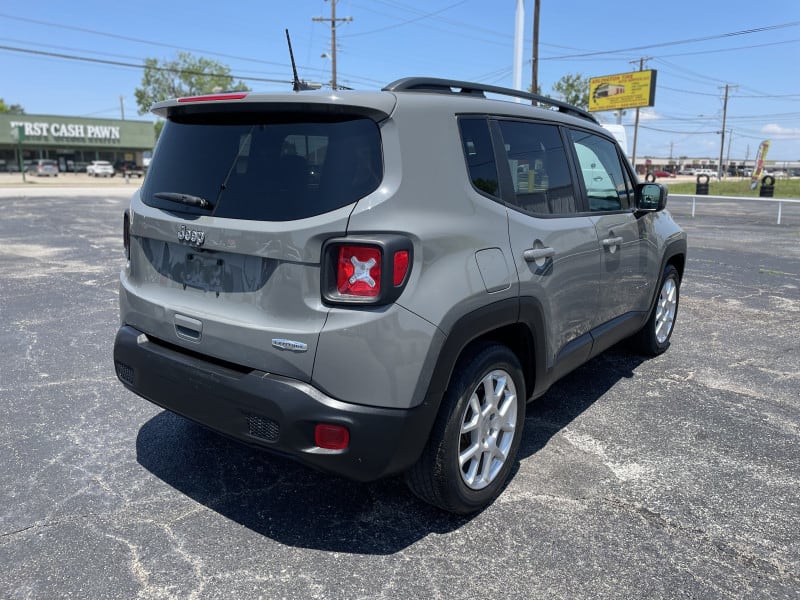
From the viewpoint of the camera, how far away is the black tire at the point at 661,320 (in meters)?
5.13

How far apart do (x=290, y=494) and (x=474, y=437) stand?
972mm

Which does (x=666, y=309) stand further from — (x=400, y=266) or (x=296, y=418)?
(x=296, y=418)

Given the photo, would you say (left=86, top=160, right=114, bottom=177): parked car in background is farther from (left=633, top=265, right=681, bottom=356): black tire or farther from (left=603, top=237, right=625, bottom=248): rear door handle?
(left=603, top=237, right=625, bottom=248): rear door handle

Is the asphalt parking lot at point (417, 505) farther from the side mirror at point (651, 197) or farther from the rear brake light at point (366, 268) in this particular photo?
the side mirror at point (651, 197)

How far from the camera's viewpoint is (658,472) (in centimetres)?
334

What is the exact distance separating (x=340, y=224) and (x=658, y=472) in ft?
7.39

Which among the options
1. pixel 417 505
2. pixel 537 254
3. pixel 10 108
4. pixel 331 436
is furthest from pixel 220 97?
pixel 10 108

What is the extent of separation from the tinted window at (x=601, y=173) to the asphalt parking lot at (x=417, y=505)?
54.5 inches

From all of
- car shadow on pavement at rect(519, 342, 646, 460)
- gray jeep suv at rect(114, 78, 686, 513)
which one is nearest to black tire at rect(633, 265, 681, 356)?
car shadow on pavement at rect(519, 342, 646, 460)

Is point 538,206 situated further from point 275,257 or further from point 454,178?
point 275,257

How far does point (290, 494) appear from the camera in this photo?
3086 millimetres

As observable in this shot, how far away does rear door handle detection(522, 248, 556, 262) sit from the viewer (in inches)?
118

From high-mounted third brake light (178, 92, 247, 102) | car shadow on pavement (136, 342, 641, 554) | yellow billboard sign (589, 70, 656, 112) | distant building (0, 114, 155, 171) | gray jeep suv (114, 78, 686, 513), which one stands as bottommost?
car shadow on pavement (136, 342, 641, 554)

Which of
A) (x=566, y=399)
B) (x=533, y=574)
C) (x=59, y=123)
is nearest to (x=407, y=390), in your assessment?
(x=533, y=574)
